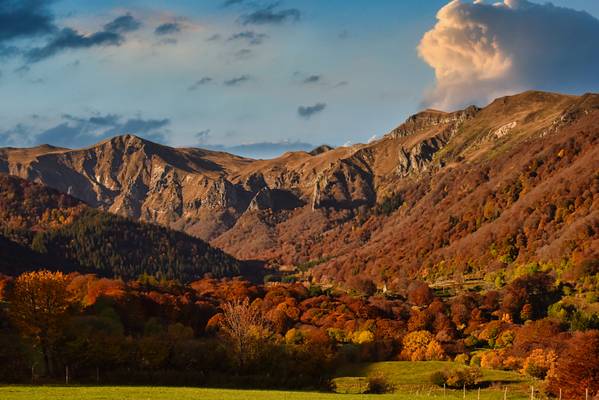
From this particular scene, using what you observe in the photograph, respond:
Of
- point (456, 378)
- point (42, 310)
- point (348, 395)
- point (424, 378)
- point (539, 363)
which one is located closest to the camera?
point (348, 395)

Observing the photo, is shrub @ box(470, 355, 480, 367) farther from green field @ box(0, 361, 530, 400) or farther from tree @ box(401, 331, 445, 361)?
green field @ box(0, 361, 530, 400)

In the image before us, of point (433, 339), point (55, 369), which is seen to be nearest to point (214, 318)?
point (433, 339)

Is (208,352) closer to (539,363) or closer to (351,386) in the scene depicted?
(351,386)

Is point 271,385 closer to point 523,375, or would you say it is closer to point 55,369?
point 55,369

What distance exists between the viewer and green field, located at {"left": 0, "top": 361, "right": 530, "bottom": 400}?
60.1 m

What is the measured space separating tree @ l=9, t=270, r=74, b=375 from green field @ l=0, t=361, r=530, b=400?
25.0 metres

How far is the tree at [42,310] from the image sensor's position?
94.7 meters

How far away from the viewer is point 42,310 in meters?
98.2

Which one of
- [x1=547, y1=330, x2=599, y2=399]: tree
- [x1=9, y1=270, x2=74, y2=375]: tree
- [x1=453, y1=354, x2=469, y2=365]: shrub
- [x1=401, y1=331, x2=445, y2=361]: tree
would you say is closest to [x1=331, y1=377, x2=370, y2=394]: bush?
[x1=547, y1=330, x2=599, y2=399]: tree

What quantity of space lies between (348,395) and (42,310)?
48.9 m

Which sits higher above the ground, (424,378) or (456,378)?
(456,378)

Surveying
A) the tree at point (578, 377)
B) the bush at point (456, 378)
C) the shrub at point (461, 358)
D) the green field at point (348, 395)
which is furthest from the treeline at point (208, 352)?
the bush at point (456, 378)

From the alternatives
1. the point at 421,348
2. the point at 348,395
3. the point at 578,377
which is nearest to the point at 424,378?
the point at 421,348

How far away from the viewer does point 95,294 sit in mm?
186375
